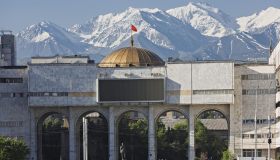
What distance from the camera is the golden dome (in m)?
187

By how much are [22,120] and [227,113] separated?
3584 cm

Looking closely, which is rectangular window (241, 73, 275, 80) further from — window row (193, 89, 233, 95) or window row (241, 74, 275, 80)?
window row (193, 89, 233, 95)

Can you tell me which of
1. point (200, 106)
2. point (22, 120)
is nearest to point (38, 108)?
point (22, 120)

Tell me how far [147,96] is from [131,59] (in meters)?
14.4

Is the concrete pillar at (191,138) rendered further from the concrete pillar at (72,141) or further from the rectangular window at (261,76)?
the concrete pillar at (72,141)

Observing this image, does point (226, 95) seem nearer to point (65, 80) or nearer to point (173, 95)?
point (173, 95)

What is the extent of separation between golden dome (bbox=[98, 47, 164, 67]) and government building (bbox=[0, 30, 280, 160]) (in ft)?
14.3

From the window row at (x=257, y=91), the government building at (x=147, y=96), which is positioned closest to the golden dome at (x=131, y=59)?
the government building at (x=147, y=96)

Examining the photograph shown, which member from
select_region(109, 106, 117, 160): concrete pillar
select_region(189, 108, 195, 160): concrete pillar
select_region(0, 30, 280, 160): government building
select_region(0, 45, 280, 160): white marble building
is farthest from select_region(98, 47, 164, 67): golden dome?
select_region(189, 108, 195, 160): concrete pillar

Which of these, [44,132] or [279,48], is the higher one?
[279,48]

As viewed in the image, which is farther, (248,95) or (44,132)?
(44,132)

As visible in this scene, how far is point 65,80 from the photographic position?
176 m

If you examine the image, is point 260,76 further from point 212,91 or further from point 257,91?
point 212,91

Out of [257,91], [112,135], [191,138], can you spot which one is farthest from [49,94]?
[257,91]
